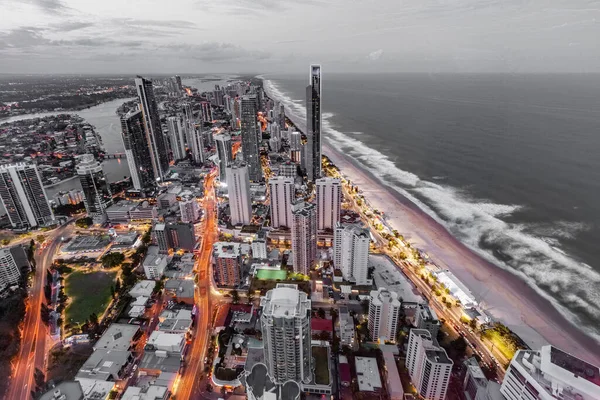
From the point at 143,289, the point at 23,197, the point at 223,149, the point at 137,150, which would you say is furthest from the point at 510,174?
the point at 23,197

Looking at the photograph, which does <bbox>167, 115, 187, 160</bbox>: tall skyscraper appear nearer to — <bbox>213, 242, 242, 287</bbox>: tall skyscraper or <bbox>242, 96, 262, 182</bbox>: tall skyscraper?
<bbox>242, 96, 262, 182</bbox>: tall skyscraper

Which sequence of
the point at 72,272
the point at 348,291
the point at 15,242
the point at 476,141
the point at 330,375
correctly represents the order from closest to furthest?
the point at 330,375 < the point at 348,291 < the point at 72,272 < the point at 15,242 < the point at 476,141

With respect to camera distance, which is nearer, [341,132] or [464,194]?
[464,194]

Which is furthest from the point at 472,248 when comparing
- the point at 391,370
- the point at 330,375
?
the point at 330,375

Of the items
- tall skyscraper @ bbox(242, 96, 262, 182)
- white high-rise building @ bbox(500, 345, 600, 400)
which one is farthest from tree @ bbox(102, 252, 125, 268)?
white high-rise building @ bbox(500, 345, 600, 400)

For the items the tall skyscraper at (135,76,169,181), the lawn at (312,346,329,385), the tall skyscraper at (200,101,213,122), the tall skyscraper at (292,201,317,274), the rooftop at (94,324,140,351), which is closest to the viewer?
the lawn at (312,346,329,385)

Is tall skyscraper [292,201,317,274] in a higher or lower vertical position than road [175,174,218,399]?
higher

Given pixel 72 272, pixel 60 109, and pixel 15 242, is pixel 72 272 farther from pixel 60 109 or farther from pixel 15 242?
pixel 60 109
